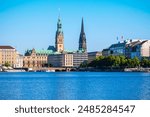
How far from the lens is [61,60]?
161500 millimetres

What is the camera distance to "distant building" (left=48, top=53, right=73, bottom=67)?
16150cm

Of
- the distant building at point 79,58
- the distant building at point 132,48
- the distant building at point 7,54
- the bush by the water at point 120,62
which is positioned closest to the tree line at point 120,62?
the bush by the water at point 120,62

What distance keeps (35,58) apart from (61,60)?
8.10 metres

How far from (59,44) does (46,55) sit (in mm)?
6818

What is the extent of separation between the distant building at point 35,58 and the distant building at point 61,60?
8.46 ft

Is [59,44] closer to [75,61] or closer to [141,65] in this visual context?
[75,61]

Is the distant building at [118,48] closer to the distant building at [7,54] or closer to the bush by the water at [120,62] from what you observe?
the bush by the water at [120,62]

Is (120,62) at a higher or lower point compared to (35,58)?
lower

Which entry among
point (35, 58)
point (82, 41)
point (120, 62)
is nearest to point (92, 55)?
point (82, 41)

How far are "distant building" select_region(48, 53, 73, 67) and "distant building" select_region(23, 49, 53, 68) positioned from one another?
101 inches

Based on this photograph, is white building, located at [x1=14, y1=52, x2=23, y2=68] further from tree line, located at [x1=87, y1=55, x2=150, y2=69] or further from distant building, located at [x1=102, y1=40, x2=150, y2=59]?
tree line, located at [x1=87, y1=55, x2=150, y2=69]

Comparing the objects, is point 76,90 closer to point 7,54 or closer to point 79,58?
point 7,54

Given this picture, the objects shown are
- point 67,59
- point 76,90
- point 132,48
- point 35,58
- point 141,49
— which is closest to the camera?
point 76,90

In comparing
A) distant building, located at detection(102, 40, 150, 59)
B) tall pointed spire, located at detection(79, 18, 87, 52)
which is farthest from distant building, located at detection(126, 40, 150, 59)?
tall pointed spire, located at detection(79, 18, 87, 52)
